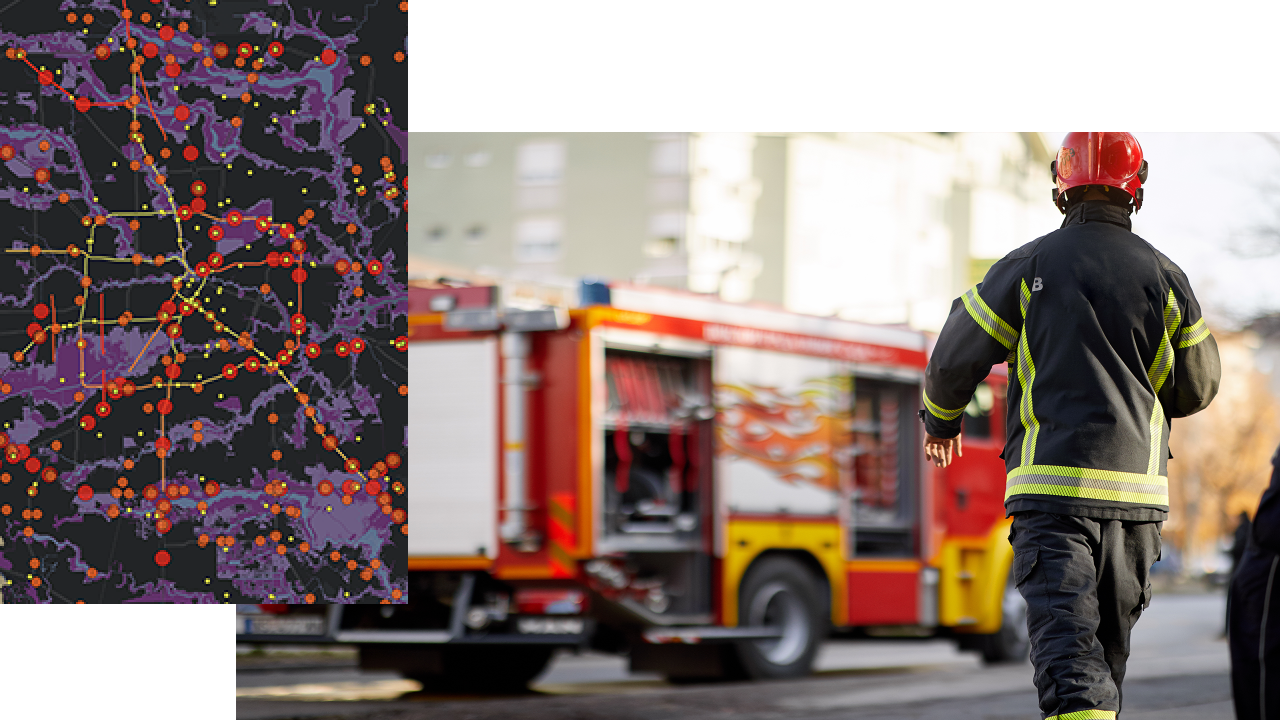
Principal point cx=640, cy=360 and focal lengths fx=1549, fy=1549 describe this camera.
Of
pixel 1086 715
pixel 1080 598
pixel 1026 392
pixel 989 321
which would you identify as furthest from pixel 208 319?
pixel 1086 715

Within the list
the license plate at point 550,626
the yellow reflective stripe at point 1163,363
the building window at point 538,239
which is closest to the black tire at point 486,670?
the license plate at point 550,626

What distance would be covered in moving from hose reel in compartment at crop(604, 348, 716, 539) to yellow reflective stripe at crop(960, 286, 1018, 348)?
6.33 meters

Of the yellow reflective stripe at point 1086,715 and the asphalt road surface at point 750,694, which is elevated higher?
the yellow reflective stripe at point 1086,715

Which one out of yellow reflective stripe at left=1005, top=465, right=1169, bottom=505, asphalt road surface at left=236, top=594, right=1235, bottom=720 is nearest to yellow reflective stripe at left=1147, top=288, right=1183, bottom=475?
yellow reflective stripe at left=1005, top=465, right=1169, bottom=505

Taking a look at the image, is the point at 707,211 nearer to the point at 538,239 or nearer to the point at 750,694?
the point at 538,239

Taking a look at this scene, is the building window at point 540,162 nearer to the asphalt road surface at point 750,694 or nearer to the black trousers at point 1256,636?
the asphalt road surface at point 750,694

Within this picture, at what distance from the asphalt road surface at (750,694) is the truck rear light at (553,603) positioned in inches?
21.1

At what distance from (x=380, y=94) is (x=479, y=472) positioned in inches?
228

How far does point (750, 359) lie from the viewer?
36.6 feet

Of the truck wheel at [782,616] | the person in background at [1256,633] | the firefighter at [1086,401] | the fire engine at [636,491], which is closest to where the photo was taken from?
the firefighter at [1086,401]

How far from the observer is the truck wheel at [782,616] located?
10938 millimetres

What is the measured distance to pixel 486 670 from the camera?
35.7ft

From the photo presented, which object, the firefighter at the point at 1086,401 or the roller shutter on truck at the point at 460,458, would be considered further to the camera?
the roller shutter on truck at the point at 460,458

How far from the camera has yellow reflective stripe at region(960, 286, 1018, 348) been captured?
154 inches
